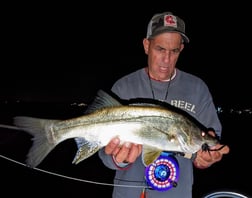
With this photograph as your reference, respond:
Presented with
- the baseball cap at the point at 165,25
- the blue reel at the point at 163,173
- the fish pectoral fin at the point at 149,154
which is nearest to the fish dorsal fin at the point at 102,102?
the fish pectoral fin at the point at 149,154

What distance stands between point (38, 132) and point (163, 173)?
4.70 ft

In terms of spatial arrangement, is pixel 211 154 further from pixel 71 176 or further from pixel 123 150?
pixel 71 176

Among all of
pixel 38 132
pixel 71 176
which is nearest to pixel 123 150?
pixel 38 132

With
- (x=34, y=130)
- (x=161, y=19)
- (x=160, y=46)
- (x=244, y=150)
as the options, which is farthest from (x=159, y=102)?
(x=244, y=150)

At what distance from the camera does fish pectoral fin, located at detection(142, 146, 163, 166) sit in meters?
2.86

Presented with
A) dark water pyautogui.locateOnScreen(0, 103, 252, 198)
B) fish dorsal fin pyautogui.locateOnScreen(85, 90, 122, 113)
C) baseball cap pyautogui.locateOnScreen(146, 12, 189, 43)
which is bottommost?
dark water pyautogui.locateOnScreen(0, 103, 252, 198)

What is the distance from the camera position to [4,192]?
772 cm

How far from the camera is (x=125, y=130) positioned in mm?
2949

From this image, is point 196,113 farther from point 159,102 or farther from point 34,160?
point 34,160

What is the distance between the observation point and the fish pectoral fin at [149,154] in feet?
9.38

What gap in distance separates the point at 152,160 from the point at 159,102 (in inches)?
27.9

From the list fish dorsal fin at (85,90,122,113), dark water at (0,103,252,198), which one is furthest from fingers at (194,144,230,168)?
dark water at (0,103,252,198)

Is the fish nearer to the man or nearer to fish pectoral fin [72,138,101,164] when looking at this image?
fish pectoral fin [72,138,101,164]

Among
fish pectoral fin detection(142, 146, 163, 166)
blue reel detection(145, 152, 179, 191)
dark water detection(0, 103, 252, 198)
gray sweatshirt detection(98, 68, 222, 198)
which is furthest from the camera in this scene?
dark water detection(0, 103, 252, 198)
